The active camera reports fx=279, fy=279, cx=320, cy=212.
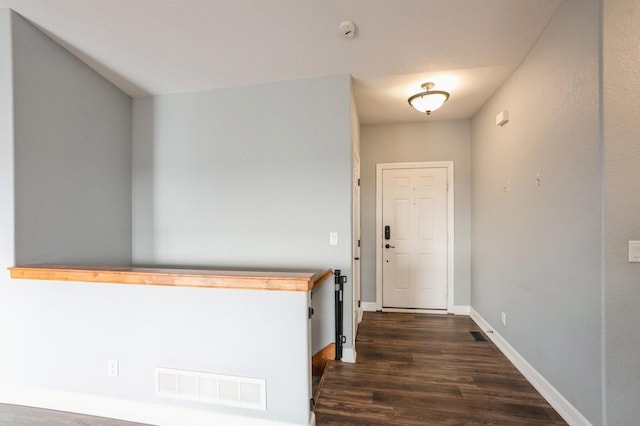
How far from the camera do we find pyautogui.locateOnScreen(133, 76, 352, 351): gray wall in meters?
2.68

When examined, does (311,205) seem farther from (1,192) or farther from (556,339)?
(1,192)

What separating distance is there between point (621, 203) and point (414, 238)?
257 centimetres

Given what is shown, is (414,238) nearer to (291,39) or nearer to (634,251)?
(634,251)

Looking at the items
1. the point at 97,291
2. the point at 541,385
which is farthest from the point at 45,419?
the point at 541,385

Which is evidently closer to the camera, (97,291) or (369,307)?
(97,291)

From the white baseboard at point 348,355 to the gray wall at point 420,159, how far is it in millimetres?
1507

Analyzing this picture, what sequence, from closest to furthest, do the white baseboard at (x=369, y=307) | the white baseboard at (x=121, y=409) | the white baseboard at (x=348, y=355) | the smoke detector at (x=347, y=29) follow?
the white baseboard at (x=121, y=409) < the smoke detector at (x=347, y=29) < the white baseboard at (x=348, y=355) < the white baseboard at (x=369, y=307)

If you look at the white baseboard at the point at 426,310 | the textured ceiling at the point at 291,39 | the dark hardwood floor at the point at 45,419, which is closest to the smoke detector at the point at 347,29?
the textured ceiling at the point at 291,39

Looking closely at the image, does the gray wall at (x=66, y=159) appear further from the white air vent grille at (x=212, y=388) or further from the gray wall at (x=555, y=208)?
the gray wall at (x=555, y=208)

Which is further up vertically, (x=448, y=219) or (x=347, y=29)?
(x=347, y=29)

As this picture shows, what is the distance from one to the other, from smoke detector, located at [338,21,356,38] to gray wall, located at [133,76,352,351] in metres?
0.53

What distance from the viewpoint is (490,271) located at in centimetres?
319

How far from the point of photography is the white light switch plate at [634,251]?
148 centimetres

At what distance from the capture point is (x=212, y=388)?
1738 mm
